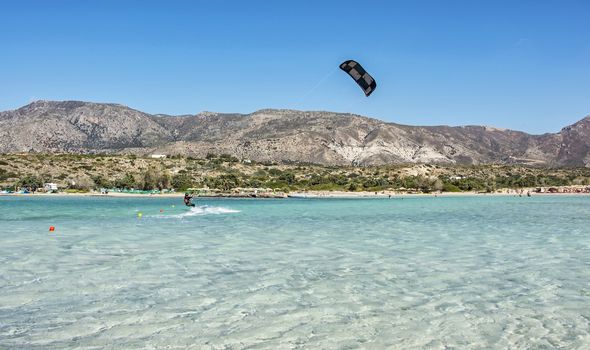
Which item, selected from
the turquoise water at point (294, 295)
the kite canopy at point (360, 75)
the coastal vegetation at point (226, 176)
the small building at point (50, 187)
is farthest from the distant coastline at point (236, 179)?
the turquoise water at point (294, 295)

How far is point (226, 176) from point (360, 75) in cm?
10323

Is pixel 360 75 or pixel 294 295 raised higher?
pixel 360 75

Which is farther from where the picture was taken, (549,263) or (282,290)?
(549,263)

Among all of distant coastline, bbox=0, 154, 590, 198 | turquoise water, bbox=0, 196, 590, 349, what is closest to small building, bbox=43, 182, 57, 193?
distant coastline, bbox=0, 154, 590, 198

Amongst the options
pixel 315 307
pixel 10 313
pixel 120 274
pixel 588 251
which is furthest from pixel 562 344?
pixel 588 251

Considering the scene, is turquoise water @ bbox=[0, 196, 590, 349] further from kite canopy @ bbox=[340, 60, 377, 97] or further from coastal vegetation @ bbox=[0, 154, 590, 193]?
coastal vegetation @ bbox=[0, 154, 590, 193]

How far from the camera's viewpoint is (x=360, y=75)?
20.3 m

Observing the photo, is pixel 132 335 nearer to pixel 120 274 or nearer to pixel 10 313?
pixel 10 313

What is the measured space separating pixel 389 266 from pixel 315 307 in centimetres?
558

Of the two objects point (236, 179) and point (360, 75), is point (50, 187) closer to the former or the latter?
point (236, 179)

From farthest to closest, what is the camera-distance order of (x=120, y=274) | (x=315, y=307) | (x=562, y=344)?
(x=120, y=274), (x=315, y=307), (x=562, y=344)

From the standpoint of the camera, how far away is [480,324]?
8938 mm

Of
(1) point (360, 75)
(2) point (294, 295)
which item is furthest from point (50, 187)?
(2) point (294, 295)

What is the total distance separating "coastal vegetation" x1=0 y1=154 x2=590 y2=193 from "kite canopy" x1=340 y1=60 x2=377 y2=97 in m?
92.9
